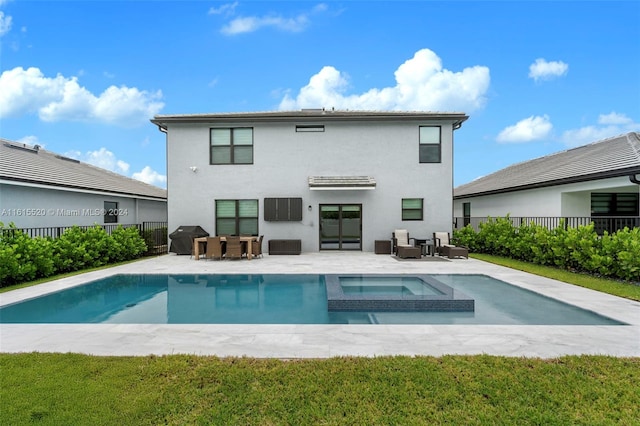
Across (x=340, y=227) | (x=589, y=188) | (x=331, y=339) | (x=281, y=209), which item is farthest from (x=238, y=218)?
(x=589, y=188)

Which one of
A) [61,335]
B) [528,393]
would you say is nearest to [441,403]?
[528,393]

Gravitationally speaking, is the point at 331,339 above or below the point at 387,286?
above

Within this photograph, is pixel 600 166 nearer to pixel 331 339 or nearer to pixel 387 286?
pixel 387 286

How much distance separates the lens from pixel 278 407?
4.02 m

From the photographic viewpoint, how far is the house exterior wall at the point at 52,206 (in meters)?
16.8

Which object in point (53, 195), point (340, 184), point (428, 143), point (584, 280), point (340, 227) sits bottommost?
point (584, 280)

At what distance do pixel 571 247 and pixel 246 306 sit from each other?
1381 centimetres

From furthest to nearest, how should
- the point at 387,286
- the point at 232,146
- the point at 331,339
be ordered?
the point at 232,146 < the point at 387,286 < the point at 331,339

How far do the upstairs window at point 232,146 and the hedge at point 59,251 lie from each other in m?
6.93

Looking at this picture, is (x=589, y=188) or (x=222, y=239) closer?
(x=589, y=188)

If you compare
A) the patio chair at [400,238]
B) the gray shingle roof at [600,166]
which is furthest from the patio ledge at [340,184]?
the gray shingle roof at [600,166]

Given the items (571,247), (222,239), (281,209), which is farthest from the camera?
(281,209)

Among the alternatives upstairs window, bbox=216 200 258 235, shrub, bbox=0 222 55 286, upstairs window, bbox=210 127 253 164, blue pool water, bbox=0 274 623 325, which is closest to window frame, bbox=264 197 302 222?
upstairs window, bbox=216 200 258 235

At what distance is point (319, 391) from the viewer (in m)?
4.32
